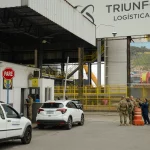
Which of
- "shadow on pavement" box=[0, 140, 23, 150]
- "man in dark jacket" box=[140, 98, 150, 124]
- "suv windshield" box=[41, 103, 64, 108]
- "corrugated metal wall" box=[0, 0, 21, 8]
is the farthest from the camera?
"man in dark jacket" box=[140, 98, 150, 124]

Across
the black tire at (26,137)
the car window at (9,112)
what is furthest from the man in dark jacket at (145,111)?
the car window at (9,112)

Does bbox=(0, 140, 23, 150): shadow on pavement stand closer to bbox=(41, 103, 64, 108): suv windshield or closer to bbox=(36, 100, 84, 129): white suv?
bbox=(36, 100, 84, 129): white suv

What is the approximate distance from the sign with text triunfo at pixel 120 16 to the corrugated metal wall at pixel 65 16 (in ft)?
40.6

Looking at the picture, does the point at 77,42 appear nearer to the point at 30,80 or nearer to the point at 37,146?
the point at 30,80

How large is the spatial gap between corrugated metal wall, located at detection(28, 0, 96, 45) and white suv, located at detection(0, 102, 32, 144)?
21.0 feet

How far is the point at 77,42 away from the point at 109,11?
541 inches

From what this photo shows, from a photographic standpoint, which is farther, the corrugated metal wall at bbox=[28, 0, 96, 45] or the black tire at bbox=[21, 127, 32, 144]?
the corrugated metal wall at bbox=[28, 0, 96, 45]

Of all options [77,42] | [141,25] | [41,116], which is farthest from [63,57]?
[41,116]

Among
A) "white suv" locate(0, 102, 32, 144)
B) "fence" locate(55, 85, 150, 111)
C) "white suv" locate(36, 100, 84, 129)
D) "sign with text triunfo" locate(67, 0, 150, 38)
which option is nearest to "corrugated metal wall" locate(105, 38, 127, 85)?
"fence" locate(55, 85, 150, 111)

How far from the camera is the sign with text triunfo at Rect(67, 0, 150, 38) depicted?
38.6 m

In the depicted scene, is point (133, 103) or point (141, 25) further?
point (141, 25)

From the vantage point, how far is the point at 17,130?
12.2 meters

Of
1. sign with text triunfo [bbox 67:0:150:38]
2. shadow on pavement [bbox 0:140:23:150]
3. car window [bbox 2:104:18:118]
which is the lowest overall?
shadow on pavement [bbox 0:140:23:150]

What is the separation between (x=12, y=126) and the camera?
39.0 ft
